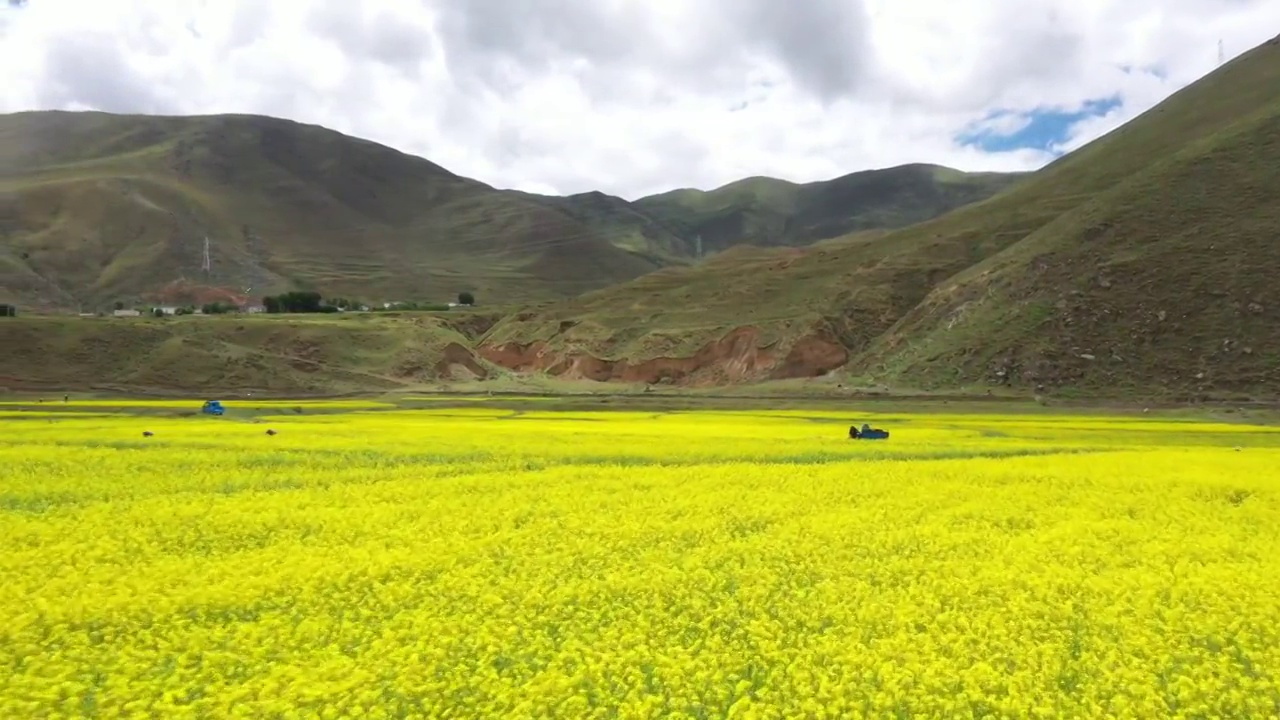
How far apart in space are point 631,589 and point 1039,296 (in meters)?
78.9

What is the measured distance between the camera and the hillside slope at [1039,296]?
242ft

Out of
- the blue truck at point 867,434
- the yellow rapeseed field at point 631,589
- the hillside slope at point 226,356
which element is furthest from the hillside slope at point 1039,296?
the yellow rapeseed field at point 631,589

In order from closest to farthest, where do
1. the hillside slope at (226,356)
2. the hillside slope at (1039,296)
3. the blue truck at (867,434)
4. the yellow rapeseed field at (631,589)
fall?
the yellow rapeseed field at (631,589) → the blue truck at (867,434) → the hillside slope at (1039,296) → the hillside slope at (226,356)

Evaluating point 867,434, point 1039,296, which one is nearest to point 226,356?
point 867,434

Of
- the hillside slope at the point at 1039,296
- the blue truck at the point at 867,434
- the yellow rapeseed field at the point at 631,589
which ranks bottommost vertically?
the yellow rapeseed field at the point at 631,589

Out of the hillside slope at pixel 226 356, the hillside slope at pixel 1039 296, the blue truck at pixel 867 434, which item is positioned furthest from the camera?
the hillside slope at pixel 226 356

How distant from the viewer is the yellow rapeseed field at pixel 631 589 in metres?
9.52

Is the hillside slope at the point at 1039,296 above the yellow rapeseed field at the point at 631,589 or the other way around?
above

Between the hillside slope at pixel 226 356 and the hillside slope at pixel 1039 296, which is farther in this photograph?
the hillside slope at pixel 226 356

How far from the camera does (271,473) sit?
24.3m

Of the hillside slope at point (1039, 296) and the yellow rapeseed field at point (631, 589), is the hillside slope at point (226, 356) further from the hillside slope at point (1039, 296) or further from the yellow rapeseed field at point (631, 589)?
the yellow rapeseed field at point (631, 589)

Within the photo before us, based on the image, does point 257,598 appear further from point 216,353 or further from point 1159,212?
point 1159,212

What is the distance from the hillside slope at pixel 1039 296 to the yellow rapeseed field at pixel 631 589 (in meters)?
53.0

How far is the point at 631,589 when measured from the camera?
1296 cm
